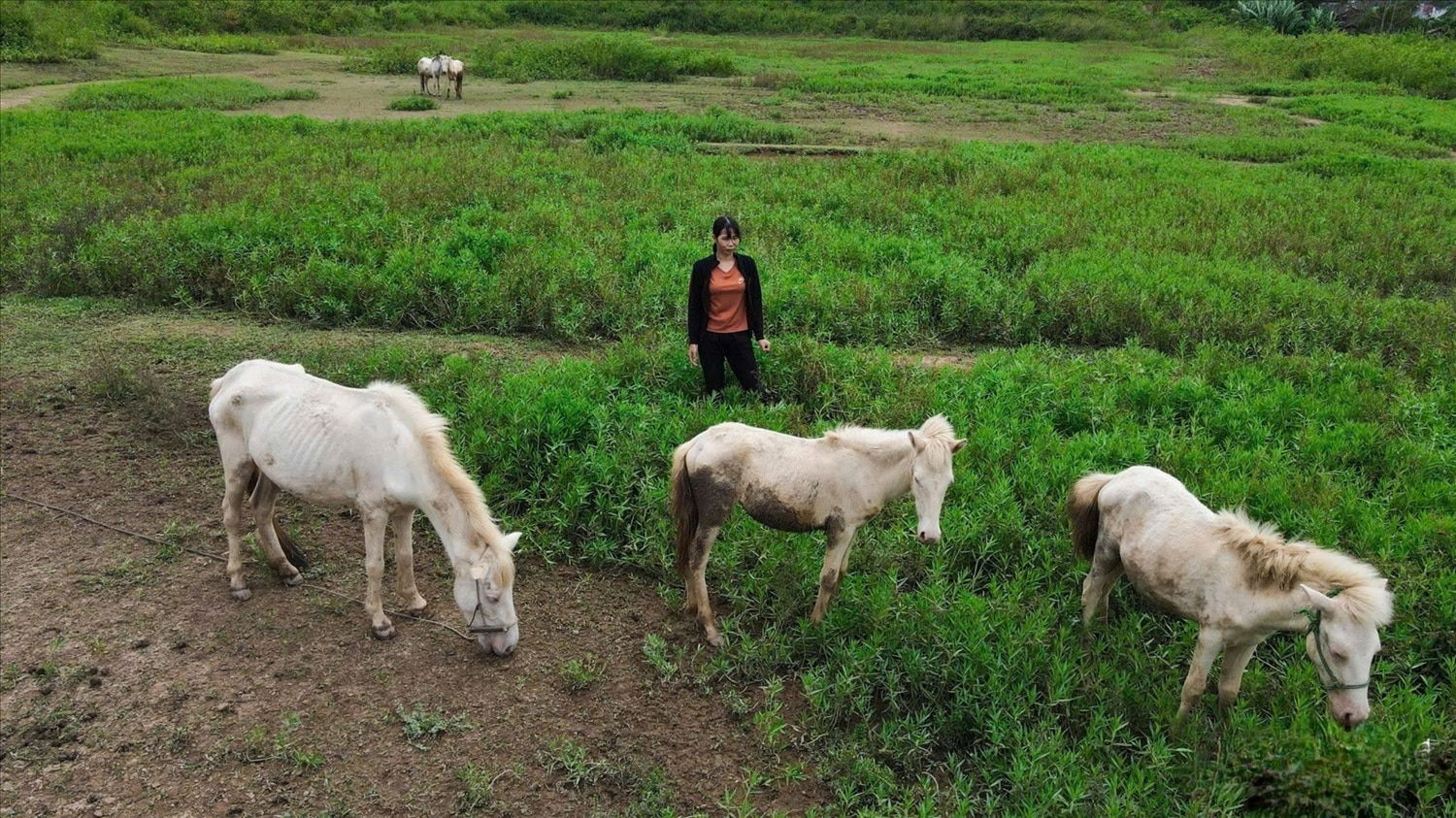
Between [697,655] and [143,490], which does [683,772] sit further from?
[143,490]

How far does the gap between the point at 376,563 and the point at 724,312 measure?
315 cm

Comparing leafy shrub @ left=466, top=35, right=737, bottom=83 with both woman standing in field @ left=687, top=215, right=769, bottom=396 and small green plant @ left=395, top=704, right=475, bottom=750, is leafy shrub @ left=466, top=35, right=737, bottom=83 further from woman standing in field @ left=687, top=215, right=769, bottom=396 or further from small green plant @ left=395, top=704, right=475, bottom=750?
small green plant @ left=395, top=704, right=475, bottom=750

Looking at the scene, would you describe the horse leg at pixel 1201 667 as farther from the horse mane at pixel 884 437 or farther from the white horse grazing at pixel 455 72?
the white horse grazing at pixel 455 72

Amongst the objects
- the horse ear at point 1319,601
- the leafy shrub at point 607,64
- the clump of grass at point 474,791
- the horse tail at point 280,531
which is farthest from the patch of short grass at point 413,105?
the horse ear at point 1319,601

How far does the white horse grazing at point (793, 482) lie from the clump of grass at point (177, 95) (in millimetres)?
20028

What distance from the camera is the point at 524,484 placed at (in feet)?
22.4

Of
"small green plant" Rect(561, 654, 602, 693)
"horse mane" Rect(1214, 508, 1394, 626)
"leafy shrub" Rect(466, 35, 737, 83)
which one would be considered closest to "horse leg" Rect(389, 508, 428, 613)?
"small green plant" Rect(561, 654, 602, 693)

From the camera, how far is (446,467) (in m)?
4.96

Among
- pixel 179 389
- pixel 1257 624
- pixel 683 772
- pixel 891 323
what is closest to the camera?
pixel 1257 624

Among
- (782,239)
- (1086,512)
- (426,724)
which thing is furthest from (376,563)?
(782,239)

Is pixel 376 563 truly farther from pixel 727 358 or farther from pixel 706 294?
pixel 727 358

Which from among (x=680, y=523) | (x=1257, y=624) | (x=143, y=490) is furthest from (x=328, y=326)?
(x=1257, y=624)

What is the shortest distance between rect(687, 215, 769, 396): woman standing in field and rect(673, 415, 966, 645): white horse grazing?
2049 mm

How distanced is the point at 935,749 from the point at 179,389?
22.6ft
